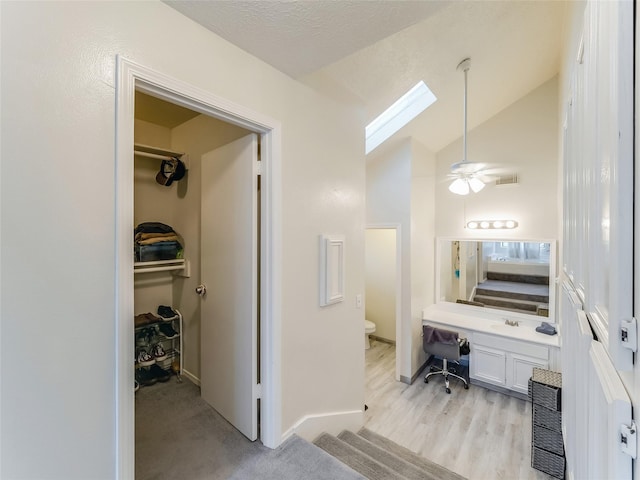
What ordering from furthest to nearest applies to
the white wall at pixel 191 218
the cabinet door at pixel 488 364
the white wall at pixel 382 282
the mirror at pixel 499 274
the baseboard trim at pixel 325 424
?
the white wall at pixel 382 282 → the mirror at pixel 499 274 → the cabinet door at pixel 488 364 → the white wall at pixel 191 218 → the baseboard trim at pixel 325 424

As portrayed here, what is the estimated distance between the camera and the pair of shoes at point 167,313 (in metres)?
2.58

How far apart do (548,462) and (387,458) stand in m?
1.26

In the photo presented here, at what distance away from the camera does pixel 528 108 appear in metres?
3.39

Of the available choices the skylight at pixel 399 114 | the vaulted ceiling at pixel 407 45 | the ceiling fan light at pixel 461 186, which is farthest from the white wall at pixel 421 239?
the ceiling fan light at pixel 461 186

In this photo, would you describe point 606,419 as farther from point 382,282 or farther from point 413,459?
point 382,282

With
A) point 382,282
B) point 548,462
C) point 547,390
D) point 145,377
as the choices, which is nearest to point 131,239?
point 145,377

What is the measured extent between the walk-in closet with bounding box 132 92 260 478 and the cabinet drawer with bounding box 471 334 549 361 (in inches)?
115

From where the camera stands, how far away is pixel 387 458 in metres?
2.04

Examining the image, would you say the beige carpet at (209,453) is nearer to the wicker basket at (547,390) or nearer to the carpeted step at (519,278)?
the wicker basket at (547,390)

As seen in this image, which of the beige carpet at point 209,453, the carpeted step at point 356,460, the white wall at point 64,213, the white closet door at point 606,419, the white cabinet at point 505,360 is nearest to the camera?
the white closet door at point 606,419

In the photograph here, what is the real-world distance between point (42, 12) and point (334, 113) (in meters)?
1.59

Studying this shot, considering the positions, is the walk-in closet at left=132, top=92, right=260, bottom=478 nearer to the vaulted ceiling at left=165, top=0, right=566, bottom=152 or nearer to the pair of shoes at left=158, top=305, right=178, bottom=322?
the pair of shoes at left=158, top=305, right=178, bottom=322

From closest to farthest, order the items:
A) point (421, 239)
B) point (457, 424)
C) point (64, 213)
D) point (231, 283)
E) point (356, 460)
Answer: point (64, 213)
point (356, 460)
point (231, 283)
point (457, 424)
point (421, 239)

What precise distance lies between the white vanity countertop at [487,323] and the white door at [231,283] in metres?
2.73
